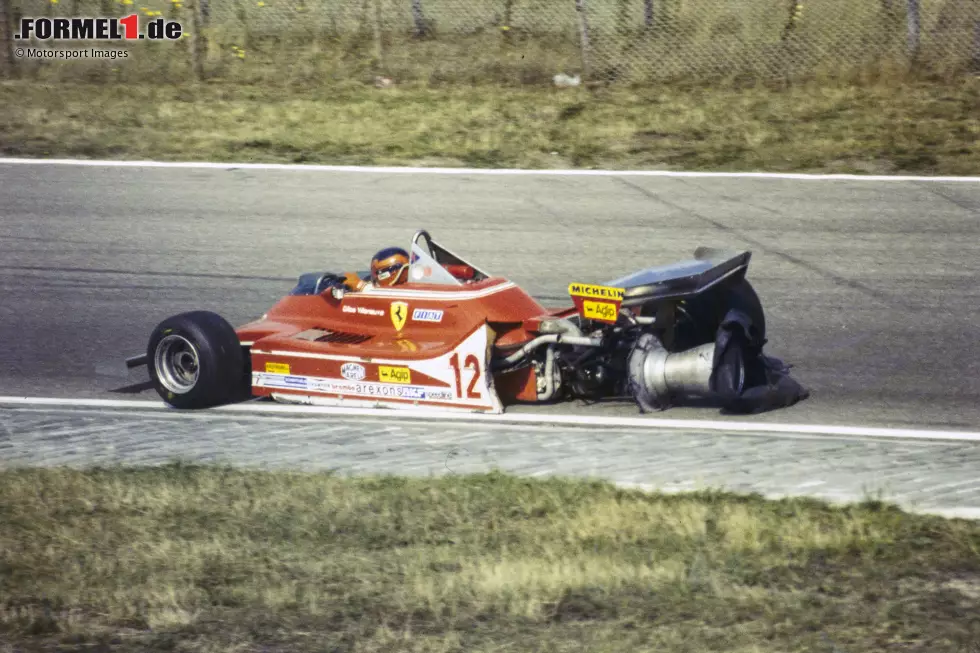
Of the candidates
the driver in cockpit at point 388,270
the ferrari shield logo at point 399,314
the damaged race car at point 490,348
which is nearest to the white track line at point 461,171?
the damaged race car at point 490,348

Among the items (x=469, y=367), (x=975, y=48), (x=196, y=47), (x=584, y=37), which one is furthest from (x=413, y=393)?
(x=975, y=48)

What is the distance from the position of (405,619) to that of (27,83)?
1596cm

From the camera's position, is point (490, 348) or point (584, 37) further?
point (584, 37)

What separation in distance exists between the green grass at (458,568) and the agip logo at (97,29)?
1446 cm

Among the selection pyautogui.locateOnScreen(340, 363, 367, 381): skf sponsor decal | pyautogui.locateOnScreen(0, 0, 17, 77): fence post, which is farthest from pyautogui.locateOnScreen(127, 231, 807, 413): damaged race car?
pyautogui.locateOnScreen(0, 0, 17, 77): fence post

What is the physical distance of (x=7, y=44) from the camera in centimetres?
1995

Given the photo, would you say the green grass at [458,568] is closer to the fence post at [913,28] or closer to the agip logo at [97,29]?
the fence post at [913,28]

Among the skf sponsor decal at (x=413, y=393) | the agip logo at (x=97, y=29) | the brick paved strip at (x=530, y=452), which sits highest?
the agip logo at (x=97, y=29)

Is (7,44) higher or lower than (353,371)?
higher

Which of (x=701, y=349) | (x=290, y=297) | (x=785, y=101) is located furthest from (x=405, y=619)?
(x=785, y=101)

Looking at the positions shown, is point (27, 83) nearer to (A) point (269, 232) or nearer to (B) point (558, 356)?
(A) point (269, 232)

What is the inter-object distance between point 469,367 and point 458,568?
9.17 ft

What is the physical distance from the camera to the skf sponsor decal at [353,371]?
8875 mm

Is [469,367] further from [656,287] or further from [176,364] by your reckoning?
[176,364]
